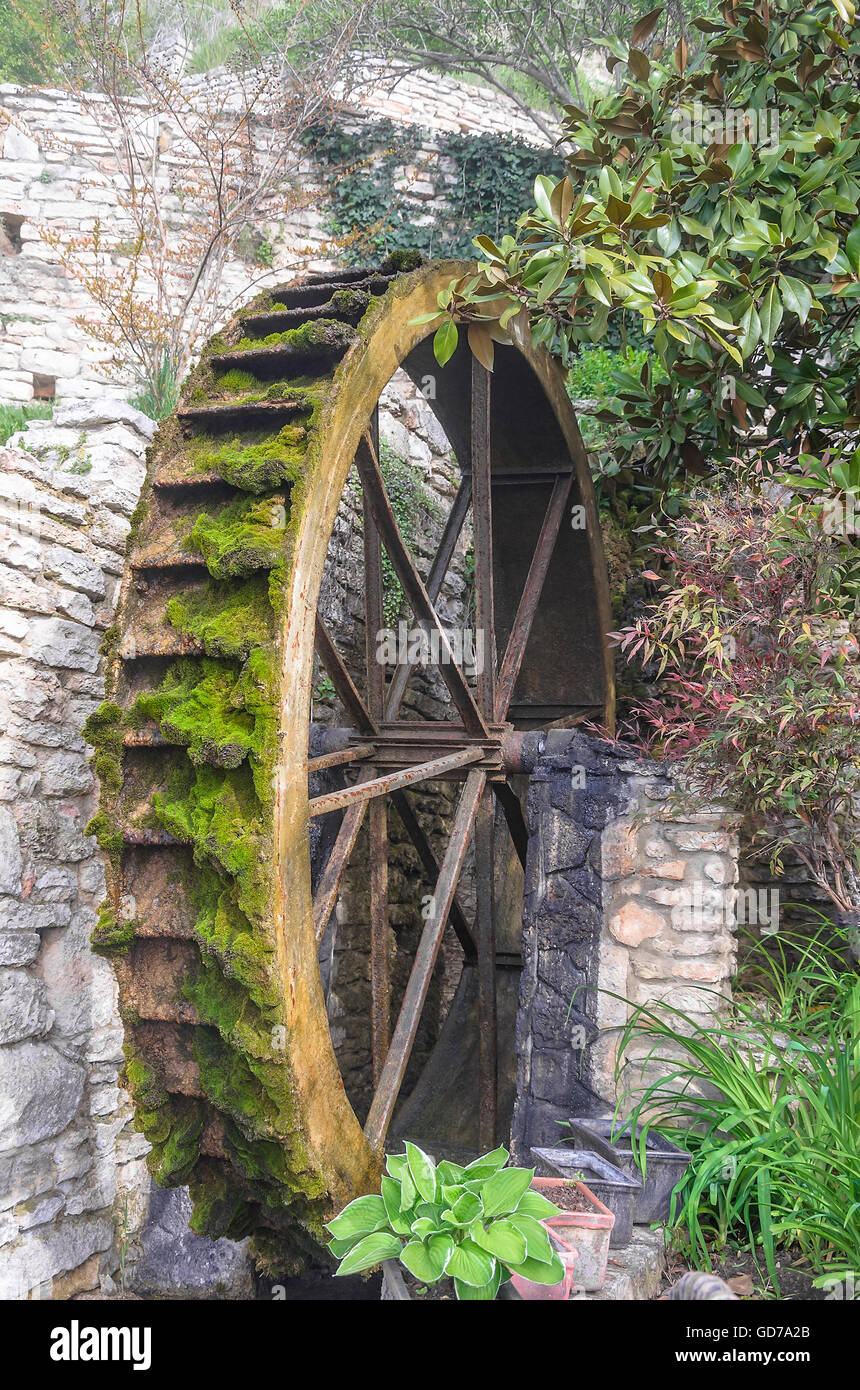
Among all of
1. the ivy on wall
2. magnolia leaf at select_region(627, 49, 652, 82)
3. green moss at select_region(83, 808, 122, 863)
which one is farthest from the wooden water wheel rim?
the ivy on wall

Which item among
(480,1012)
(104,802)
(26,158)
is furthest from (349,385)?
(26,158)

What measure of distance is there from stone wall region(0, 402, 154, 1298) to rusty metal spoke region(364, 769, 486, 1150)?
1066 mm

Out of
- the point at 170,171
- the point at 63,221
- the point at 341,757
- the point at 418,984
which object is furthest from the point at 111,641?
the point at 170,171

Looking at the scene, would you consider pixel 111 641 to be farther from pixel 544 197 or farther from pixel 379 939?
pixel 544 197

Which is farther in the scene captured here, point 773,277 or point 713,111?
point 713,111

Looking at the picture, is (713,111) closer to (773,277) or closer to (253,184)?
(773,277)

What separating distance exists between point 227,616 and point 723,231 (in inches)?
85.8

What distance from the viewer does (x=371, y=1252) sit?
5.82ft

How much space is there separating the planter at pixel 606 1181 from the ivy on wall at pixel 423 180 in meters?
7.09

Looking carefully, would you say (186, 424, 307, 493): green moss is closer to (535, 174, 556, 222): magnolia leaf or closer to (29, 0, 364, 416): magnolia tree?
(535, 174, 556, 222): magnolia leaf

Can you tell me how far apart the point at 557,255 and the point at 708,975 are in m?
2.06

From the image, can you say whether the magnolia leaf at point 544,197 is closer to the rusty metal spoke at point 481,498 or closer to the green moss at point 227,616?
the rusty metal spoke at point 481,498

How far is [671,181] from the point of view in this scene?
2.93m
